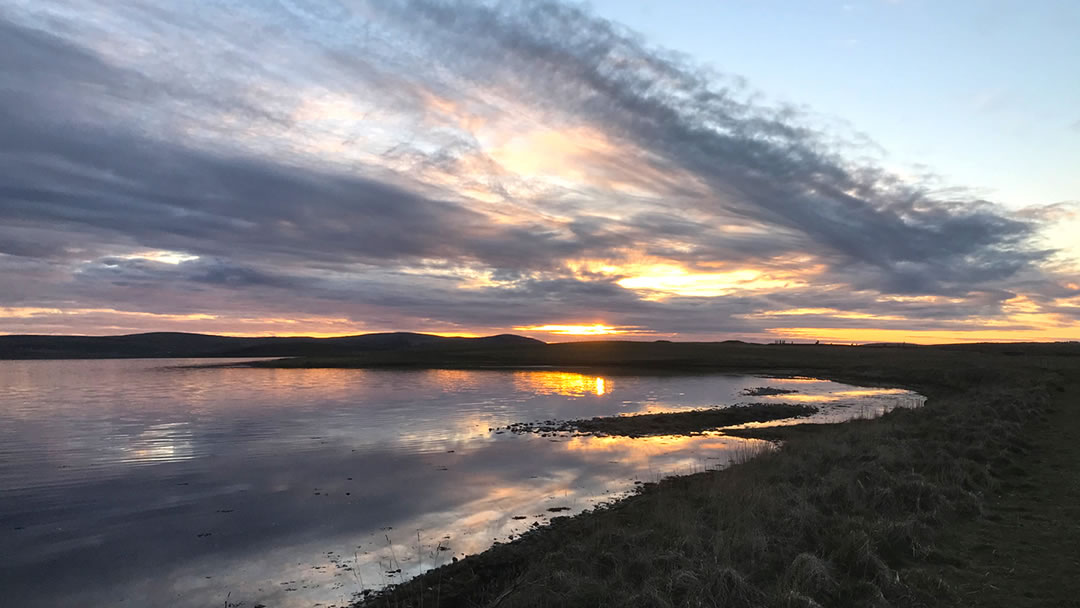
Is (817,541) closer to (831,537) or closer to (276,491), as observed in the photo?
(831,537)

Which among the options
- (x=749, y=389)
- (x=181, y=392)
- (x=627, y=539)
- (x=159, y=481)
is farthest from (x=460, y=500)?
(x=181, y=392)

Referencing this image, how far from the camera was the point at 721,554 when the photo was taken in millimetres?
8586

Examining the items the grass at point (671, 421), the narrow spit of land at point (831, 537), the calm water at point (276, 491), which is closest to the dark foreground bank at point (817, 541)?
the narrow spit of land at point (831, 537)

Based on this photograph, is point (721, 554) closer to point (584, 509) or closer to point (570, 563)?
point (570, 563)

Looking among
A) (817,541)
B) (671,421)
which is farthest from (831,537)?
(671,421)

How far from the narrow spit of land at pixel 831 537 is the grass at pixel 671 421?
11525 millimetres

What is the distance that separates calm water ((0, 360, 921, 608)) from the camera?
1159cm

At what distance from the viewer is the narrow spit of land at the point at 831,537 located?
750 cm

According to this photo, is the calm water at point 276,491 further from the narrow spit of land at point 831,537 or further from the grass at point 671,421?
the narrow spit of land at point 831,537

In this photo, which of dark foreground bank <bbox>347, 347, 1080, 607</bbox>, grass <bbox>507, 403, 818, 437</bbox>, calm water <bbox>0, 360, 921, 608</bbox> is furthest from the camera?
grass <bbox>507, 403, 818, 437</bbox>

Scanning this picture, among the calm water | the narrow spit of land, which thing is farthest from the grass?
the narrow spit of land

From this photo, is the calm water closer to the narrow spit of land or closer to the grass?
the grass

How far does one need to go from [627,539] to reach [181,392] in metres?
57.7

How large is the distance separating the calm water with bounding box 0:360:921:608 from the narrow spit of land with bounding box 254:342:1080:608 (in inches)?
81.8
